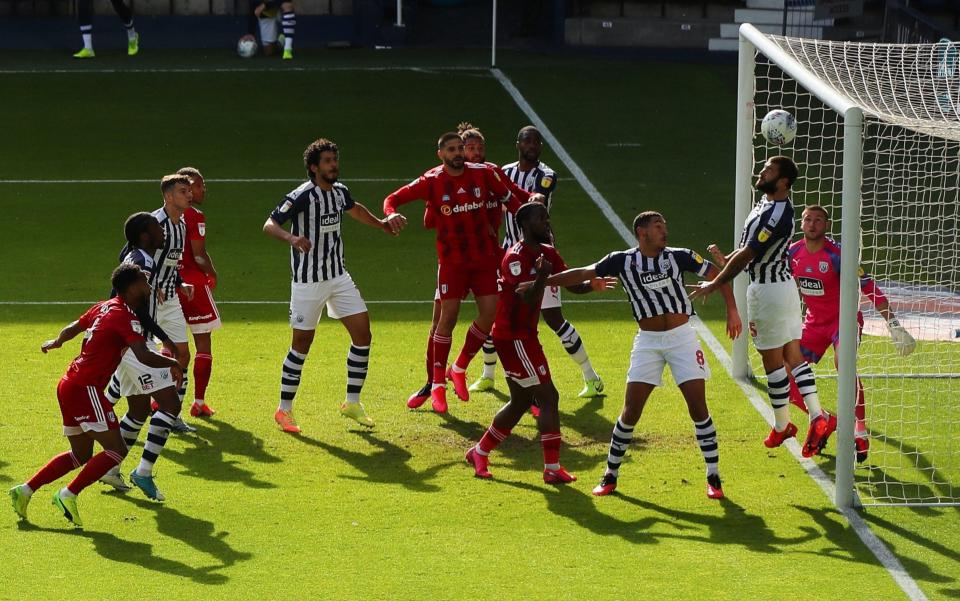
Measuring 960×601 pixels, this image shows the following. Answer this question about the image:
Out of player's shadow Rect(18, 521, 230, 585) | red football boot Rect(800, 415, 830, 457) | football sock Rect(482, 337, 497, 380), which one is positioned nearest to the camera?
player's shadow Rect(18, 521, 230, 585)

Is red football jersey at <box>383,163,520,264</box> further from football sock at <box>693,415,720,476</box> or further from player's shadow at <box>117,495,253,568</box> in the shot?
player's shadow at <box>117,495,253,568</box>

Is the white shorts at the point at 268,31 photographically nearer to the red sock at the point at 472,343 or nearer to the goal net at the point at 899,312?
the goal net at the point at 899,312

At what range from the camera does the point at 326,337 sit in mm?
13852

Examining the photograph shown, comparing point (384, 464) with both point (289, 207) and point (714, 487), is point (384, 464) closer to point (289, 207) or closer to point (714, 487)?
point (289, 207)

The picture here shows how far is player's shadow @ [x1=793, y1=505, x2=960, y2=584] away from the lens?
8.11 m

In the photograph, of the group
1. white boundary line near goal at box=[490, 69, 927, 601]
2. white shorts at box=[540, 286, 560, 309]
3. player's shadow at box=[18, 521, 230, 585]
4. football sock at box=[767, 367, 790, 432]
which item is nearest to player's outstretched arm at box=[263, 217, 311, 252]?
white shorts at box=[540, 286, 560, 309]

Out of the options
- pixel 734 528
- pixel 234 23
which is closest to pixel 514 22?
pixel 234 23

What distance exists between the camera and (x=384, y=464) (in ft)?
33.3

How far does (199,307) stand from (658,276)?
13.4 ft

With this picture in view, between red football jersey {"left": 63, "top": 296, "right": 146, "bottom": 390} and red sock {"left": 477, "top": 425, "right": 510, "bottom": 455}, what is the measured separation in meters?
2.53

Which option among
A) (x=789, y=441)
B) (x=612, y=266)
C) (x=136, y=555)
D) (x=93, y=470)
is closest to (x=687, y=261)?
(x=612, y=266)

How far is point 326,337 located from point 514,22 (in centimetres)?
1839

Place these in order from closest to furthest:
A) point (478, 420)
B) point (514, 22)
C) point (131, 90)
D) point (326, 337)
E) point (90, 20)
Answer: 1. point (478, 420)
2. point (326, 337)
3. point (131, 90)
4. point (90, 20)
5. point (514, 22)

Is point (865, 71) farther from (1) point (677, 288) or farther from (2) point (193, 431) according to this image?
(2) point (193, 431)
